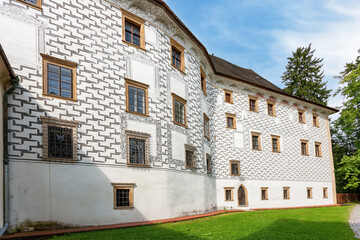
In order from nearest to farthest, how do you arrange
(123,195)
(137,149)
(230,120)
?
1. (123,195)
2. (137,149)
3. (230,120)

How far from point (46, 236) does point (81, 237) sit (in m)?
1.12

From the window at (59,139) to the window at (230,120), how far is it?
13.5 meters

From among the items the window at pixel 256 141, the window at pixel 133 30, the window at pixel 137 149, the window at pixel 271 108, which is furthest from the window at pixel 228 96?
the window at pixel 137 149

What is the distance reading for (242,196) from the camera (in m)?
22.6

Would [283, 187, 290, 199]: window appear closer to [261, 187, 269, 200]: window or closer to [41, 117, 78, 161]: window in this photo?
[261, 187, 269, 200]: window

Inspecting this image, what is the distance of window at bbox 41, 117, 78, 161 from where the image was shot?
1076 cm

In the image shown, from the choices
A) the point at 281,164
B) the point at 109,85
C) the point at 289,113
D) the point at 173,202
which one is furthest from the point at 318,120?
the point at 109,85

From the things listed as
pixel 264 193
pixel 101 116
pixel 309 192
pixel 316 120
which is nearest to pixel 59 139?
pixel 101 116

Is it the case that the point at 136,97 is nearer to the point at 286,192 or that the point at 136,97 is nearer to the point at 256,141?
the point at 256,141

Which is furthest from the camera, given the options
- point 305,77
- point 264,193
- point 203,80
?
point 305,77

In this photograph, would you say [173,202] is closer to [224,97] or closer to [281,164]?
[224,97]

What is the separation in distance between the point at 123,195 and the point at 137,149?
1.90m

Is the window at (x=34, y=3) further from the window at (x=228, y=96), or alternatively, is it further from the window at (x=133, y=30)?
the window at (x=228, y=96)

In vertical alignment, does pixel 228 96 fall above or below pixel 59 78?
above
